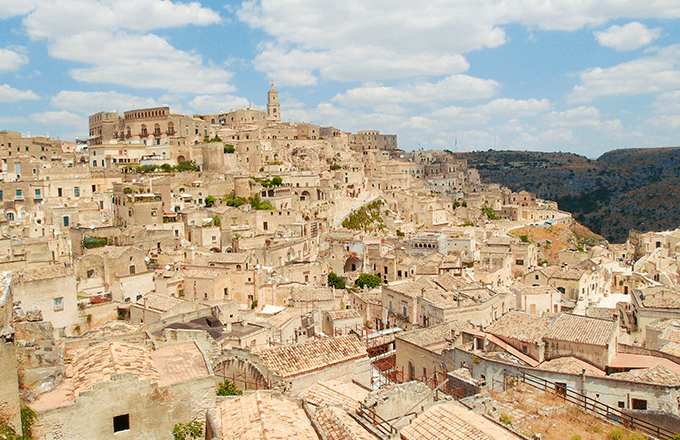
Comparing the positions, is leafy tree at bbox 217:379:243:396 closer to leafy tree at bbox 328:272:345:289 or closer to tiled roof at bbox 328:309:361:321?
tiled roof at bbox 328:309:361:321

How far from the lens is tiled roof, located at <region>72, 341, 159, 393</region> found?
11.1 m

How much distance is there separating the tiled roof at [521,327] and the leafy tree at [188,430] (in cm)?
1250

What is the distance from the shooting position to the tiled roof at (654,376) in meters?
15.1

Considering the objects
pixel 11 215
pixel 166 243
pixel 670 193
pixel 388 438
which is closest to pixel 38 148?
pixel 11 215

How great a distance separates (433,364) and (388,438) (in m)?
9.30

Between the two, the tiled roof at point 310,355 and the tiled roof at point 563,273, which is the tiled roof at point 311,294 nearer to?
the tiled roof at point 310,355

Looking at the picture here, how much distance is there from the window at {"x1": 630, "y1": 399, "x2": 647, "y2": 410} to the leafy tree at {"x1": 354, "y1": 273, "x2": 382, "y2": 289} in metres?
26.4

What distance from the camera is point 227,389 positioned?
14766 millimetres

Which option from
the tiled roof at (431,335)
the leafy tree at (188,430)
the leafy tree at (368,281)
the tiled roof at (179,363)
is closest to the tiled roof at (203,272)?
the leafy tree at (368,281)

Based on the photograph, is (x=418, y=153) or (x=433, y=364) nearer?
(x=433, y=364)

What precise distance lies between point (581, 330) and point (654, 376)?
3.86 m

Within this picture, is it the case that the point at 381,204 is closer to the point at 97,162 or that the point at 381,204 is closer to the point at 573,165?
the point at 97,162

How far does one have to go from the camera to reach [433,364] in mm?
20219

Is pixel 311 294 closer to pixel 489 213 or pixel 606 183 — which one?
pixel 489 213
